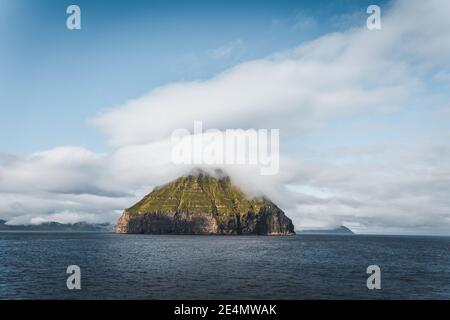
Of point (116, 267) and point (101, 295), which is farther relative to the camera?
point (116, 267)

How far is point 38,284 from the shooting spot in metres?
62.8

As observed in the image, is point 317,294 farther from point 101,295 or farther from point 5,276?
point 5,276
